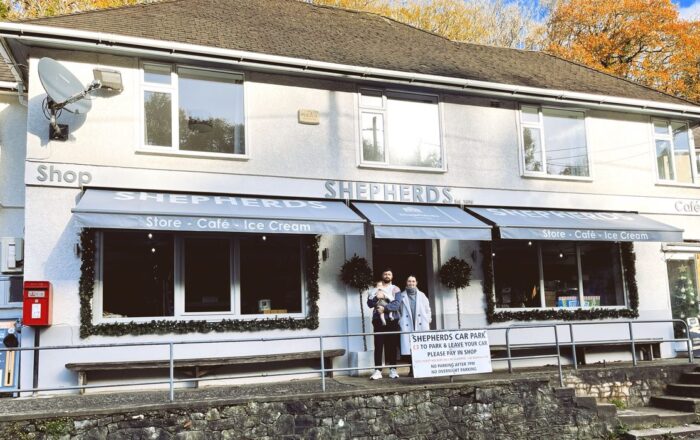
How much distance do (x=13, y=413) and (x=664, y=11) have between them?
102 ft

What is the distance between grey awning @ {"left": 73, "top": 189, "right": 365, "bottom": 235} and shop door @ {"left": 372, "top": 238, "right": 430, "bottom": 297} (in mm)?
1770

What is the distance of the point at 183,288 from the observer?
11.0m

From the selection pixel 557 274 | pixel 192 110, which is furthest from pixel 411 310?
pixel 192 110

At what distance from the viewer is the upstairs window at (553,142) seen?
1415cm

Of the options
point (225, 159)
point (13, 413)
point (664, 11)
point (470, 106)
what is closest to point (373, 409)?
point (13, 413)

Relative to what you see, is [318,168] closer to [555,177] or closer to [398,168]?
[398,168]

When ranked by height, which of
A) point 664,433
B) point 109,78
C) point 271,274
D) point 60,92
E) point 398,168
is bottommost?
point 664,433

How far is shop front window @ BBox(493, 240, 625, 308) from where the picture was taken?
13438 mm

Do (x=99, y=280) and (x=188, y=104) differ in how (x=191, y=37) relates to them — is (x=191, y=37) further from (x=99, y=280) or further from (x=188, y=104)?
(x=99, y=280)

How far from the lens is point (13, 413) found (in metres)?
7.43

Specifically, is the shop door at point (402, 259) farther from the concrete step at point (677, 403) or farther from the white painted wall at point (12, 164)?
the white painted wall at point (12, 164)

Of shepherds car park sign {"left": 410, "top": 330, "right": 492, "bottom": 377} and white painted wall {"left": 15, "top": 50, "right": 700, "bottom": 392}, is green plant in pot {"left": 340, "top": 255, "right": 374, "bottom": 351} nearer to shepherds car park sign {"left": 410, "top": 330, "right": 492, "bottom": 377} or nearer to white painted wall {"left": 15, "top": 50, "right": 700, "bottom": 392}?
white painted wall {"left": 15, "top": 50, "right": 700, "bottom": 392}

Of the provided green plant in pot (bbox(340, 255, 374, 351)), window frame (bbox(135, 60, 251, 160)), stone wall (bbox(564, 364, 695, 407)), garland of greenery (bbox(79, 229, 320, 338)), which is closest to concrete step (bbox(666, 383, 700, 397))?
stone wall (bbox(564, 364, 695, 407))

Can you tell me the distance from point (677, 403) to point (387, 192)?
6.27 metres
